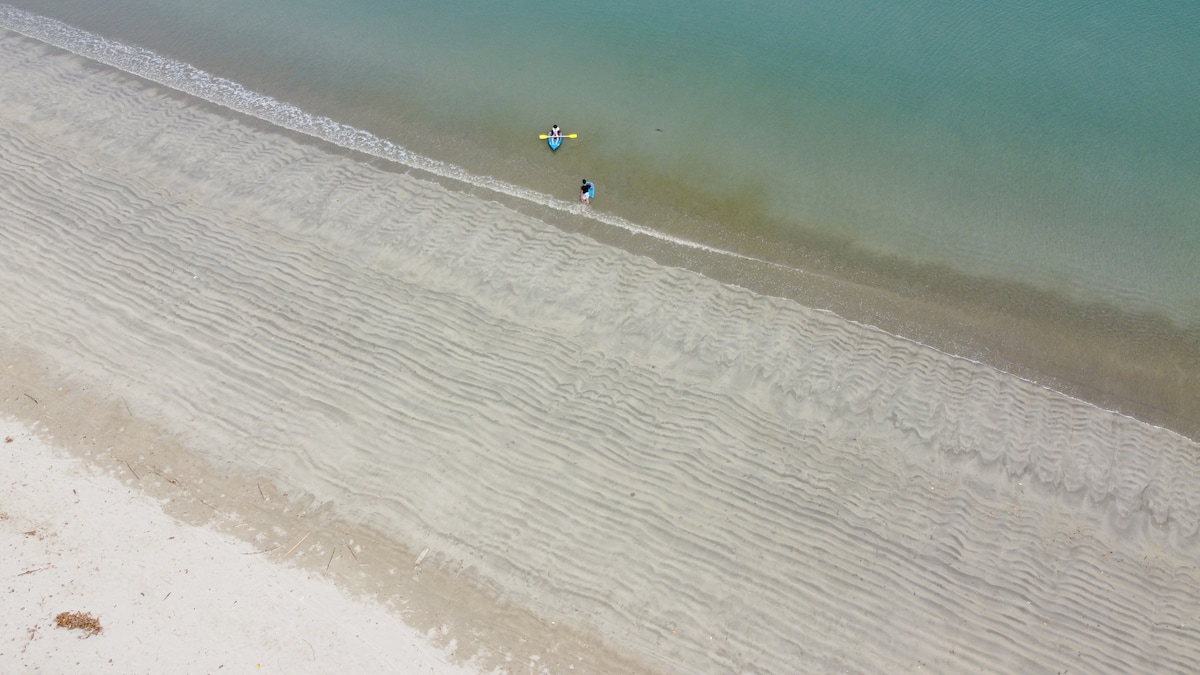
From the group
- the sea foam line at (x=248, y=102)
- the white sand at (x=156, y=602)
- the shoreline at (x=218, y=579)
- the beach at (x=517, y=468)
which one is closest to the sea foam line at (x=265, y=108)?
the sea foam line at (x=248, y=102)

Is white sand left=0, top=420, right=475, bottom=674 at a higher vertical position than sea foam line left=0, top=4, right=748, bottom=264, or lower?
lower

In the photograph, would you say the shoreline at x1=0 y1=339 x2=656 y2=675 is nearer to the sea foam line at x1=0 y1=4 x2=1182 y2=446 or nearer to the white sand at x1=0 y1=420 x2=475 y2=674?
the white sand at x1=0 y1=420 x2=475 y2=674

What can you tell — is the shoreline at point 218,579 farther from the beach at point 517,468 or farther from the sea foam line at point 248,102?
the sea foam line at point 248,102

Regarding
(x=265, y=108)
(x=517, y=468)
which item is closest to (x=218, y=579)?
(x=517, y=468)

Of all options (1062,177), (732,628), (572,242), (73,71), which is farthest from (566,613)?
(73,71)

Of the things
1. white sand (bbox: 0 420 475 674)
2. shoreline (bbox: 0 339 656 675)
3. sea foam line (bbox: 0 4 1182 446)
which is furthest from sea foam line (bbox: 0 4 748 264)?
white sand (bbox: 0 420 475 674)

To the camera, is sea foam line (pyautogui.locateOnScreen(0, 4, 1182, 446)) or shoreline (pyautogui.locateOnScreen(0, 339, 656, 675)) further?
sea foam line (pyautogui.locateOnScreen(0, 4, 1182, 446))

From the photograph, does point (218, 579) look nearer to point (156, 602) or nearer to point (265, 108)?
point (156, 602)

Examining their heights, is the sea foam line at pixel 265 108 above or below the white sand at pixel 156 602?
above
